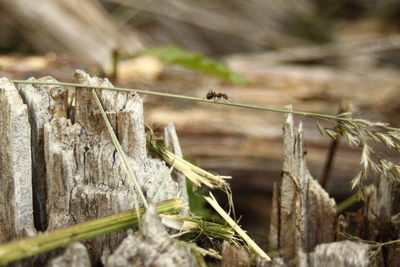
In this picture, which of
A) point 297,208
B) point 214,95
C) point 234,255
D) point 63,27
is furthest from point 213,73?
point 63,27

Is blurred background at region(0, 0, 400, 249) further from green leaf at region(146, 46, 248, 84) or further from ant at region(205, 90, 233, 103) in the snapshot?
ant at region(205, 90, 233, 103)

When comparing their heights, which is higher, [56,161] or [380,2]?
[380,2]

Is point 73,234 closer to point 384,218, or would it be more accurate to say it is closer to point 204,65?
point 384,218

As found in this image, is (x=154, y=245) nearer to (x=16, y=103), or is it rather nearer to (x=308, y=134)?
(x=16, y=103)

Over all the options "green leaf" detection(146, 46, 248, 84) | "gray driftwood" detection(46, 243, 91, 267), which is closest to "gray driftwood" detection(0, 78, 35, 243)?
"gray driftwood" detection(46, 243, 91, 267)

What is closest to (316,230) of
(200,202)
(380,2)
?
(200,202)

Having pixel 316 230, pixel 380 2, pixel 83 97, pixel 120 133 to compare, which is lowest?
pixel 316 230
